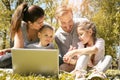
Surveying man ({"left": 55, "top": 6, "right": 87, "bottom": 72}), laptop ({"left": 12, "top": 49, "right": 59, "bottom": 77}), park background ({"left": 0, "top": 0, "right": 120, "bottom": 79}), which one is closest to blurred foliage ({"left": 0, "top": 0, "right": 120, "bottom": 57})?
park background ({"left": 0, "top": 0, "right": 120, "bottom": 79})

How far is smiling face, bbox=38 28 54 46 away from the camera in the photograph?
4.33 m

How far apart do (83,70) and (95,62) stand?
2.30ft

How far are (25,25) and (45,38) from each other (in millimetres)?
651

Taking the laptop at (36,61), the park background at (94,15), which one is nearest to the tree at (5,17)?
the park background at (94,15)

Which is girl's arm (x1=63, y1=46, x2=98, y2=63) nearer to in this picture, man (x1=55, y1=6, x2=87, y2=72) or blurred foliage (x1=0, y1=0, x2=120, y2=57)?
man (x1=55, y1=6, x2=87, y2=72)

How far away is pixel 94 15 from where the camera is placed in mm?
21562

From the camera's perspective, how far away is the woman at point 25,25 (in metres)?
4.60

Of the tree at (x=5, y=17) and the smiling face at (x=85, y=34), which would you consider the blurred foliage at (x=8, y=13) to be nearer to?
the tree at (x=5, y=17)

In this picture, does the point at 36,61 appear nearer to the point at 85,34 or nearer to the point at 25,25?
the point at 85,34

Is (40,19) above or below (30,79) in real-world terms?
above

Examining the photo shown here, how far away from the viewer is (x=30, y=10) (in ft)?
15.5

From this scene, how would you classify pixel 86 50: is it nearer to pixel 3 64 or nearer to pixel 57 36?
pixel 57 36

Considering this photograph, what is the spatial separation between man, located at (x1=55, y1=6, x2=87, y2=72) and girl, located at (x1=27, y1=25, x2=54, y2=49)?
295 millimetres

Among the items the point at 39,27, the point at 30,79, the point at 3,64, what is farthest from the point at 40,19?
the point at 30,79
